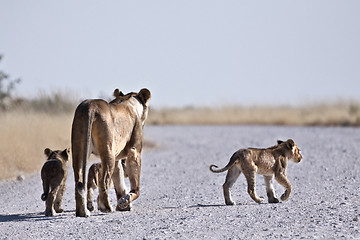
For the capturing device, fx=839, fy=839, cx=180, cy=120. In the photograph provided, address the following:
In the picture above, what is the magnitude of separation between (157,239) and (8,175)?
7628 mm

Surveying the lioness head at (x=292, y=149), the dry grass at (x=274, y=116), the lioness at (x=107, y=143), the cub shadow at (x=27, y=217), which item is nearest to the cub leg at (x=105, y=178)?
the lioness at (x=107, y=143)

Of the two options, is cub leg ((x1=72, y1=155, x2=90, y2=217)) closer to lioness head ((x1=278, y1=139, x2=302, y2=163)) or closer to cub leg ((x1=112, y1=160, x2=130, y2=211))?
cub leg ((x1=112, y1=160, x2=130, y2=211))

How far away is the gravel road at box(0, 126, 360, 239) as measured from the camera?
8.38 metres

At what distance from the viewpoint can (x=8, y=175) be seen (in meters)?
15.0

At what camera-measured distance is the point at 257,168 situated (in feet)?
35.2

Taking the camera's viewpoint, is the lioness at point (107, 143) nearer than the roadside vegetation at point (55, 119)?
Yes

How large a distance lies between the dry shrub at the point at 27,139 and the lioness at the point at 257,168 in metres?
5.53

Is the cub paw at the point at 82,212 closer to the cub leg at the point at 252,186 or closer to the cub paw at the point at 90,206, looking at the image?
the cub paw at the point at 90,206

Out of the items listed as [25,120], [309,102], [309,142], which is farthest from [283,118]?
[25,120]

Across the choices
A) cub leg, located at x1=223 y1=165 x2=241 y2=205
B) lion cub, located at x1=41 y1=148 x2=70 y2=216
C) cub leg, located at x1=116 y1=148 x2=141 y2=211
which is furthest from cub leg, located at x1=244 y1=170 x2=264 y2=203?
lion cub, located at x1=41 y1=148 x2=70 y2=216

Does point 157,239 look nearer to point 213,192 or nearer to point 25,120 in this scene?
point 213,192

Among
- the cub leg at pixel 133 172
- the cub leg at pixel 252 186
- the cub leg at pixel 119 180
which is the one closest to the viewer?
the cub leg at pixel 133 172

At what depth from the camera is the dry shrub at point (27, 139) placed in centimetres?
1586

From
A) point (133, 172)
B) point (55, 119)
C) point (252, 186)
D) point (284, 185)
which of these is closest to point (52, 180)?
point (133, 172)
